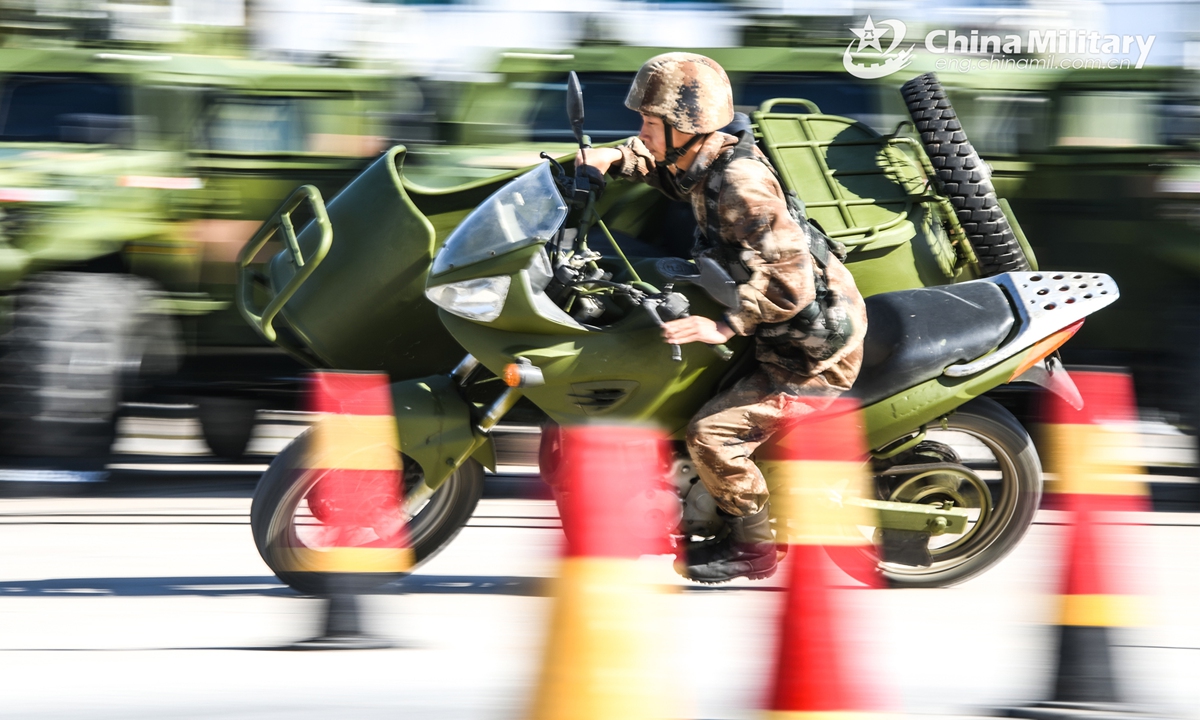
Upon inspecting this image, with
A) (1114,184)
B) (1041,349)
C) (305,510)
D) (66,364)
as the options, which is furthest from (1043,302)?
(66,364)

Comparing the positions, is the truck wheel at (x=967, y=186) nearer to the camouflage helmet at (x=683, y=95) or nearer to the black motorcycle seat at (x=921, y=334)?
the black motorcycle seat at (x=921, y=334)

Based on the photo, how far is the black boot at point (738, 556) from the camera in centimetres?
439

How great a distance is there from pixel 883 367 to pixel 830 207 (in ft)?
4.61

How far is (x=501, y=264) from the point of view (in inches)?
166

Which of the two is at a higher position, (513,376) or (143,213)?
(513,376)

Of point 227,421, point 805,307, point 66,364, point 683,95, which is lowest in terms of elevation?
point 227,421

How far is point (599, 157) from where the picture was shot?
450 centimetres

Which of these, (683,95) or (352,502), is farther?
(352,502)

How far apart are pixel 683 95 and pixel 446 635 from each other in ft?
5.89

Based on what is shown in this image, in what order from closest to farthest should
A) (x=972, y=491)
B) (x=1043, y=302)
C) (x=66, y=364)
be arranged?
(x=1043, y=302), (x=972, y=491), (x=66, y=364)

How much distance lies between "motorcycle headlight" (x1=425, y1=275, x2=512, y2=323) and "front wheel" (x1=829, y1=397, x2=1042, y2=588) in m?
1.39

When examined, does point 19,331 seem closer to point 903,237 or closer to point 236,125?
point 236,125

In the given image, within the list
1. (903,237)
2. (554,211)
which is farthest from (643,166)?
(903,237)

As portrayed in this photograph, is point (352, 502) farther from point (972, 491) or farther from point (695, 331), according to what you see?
point (972, 491)
